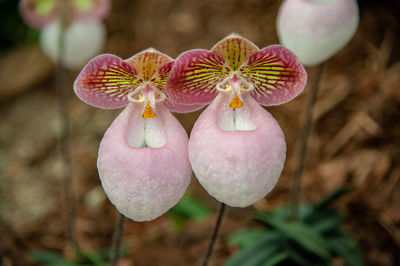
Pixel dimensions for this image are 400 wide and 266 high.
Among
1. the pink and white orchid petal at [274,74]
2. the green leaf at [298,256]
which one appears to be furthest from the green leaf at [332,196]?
the pink and white orchid petal at [274,74]

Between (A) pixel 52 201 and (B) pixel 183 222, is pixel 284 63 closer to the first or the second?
(B) pixel 183 222

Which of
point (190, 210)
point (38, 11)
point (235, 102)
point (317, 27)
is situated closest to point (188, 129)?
point (190, 210)

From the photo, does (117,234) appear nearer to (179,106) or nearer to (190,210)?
(179,106)

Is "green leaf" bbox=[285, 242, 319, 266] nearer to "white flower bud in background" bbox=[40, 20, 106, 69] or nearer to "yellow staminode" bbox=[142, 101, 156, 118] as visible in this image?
"yellow staminode" bbox=[142, 101, 156, 118]

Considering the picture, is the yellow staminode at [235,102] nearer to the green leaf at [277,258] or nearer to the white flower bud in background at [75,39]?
the green leaf at [277,258]

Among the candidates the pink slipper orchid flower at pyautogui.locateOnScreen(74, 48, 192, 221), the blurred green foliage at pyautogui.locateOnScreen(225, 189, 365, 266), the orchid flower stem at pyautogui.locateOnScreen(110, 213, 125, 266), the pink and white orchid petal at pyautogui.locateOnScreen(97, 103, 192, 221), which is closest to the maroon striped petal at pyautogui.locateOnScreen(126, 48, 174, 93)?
the pink slipper orchid flower at pyautogui.locateOnScreen(74, 48, 192, 221)

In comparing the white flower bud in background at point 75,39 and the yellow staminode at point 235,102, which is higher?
the yellow staminode at point 235,102
